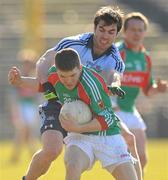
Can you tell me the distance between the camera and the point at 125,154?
23.8 ft

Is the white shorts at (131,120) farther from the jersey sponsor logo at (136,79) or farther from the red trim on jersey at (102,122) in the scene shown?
the red trim on jersey at (102,122)

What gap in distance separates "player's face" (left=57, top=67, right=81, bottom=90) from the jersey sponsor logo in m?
2.79

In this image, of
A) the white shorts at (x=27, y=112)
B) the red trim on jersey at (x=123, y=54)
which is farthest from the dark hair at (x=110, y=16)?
the white shorts at (x=27, y=112)

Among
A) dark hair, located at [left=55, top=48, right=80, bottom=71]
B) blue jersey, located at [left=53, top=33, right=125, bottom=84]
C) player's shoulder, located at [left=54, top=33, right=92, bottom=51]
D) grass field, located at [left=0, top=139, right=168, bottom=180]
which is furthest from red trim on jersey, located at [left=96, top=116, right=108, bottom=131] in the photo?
grass field, located at [left=0, top=139, right=168, bottom=180]

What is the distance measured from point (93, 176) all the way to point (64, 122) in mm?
5997

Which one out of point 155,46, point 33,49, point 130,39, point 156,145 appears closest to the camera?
point 130,39

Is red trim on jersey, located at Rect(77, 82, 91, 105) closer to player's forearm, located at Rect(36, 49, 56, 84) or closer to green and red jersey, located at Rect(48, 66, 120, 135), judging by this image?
green and red jersey, located at Rect(48, 66, 120, 135)

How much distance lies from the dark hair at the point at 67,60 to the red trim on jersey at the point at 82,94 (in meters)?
0.24

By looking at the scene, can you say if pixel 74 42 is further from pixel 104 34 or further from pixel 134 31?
pixel 134 31

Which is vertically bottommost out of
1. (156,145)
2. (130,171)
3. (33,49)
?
(156,145)

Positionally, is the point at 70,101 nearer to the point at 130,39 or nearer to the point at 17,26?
the point at 130,39

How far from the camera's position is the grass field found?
13.0 meters

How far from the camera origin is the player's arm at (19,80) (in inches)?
298

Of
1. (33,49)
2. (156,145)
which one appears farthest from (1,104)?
(156,145)
